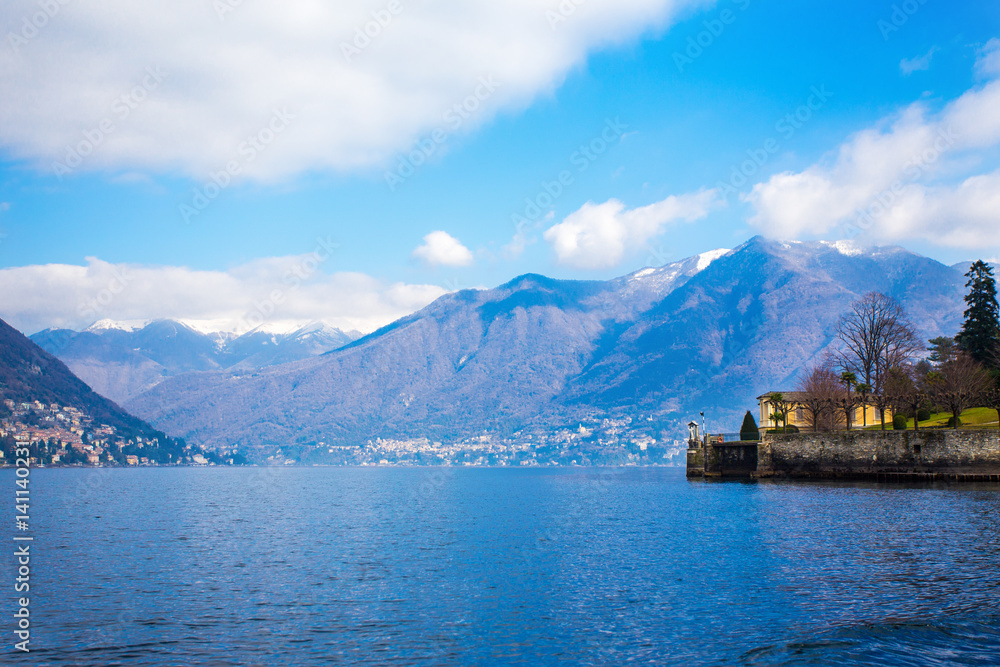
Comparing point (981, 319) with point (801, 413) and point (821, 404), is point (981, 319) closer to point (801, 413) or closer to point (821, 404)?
point (801, 413)

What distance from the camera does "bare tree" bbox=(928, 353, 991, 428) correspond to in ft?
245

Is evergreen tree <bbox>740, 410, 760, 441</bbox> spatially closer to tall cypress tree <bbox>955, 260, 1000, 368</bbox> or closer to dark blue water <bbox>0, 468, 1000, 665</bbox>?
tall cypress tree <bbox>955, 260, 1000, 368</bbox>

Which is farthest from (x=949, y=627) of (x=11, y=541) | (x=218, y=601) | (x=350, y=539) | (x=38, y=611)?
(x=11, y=541)

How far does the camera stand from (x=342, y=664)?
1973 centimetres

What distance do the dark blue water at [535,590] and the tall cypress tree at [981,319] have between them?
4976 cm

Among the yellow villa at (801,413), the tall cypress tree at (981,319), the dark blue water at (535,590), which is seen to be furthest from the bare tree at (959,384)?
the dark blue water at (535,590)

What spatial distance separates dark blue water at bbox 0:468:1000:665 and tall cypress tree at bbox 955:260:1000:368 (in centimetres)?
4976

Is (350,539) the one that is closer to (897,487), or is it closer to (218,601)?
(218,601)

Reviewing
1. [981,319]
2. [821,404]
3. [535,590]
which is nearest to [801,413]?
[821,404]

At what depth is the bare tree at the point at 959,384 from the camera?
74.6 m

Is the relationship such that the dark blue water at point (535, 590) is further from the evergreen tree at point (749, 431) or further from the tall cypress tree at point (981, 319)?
the tall cypress tree at point (981, 319)

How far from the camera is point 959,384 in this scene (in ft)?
259

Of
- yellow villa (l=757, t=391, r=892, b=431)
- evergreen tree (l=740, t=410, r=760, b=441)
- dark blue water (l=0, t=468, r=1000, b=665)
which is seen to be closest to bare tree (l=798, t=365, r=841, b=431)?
yellow villa (l=757, t=391, r=892, b=431)

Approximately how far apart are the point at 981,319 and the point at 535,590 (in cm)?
9367
